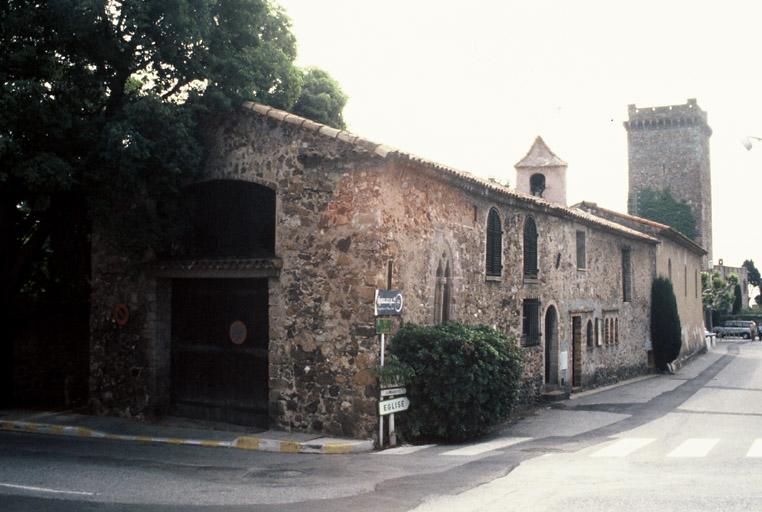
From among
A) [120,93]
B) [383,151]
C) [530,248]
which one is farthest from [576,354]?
[120,93]

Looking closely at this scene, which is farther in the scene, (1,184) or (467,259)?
(467,259)

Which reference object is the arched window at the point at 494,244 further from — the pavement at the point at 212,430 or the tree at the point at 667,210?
the tree at the point at 667,210

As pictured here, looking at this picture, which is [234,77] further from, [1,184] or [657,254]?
[657,254]

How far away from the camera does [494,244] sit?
17.5 metres

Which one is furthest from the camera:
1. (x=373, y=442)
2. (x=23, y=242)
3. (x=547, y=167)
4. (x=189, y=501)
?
(x=547, y=167)

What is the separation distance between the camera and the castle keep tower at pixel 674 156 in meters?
61.2

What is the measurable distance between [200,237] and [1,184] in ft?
13.5

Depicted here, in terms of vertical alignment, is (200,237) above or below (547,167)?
below

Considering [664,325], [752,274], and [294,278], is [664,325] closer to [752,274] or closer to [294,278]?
[294,278]

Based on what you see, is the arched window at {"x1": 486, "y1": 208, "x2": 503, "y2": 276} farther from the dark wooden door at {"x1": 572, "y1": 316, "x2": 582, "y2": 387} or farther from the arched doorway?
the dark wooden door at {"x1": 572, "y1": 316, "x2": 582, "y2": 387}

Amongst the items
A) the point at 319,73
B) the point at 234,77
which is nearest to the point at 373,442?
the point at 234,77

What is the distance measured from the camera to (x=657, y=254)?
107 feet

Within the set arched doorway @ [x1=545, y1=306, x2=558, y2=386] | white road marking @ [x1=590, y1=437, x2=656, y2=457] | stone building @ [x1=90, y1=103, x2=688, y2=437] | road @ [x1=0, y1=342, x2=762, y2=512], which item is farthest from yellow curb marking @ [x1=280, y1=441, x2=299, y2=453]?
arched doorway @ [x1=545, y1=306, x2=558, y2=386]

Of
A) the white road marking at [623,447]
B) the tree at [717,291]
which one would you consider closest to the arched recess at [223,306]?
the white road marking at [623,447]
